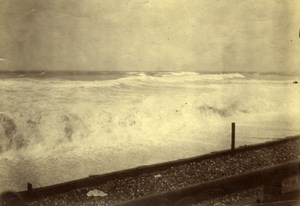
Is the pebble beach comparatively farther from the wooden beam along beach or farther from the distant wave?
the distant wave

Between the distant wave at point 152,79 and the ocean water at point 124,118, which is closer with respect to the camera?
the ocean water at point 124,118

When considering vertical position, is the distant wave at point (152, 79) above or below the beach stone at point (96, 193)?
above

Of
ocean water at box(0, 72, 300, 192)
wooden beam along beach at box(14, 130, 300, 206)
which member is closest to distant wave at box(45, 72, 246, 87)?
ocean water at box(0, 72, 300, 192)

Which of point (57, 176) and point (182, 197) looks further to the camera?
point (57, 176)

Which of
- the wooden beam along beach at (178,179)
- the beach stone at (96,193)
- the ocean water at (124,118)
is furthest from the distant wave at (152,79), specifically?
the beach stone at (96,193)

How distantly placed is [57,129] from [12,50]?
1.03 metres

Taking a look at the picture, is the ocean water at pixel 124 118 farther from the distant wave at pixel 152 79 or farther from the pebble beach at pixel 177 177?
the pebble beach at pixel 177 177

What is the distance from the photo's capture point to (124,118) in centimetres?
381

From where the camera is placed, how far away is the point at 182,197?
284cm

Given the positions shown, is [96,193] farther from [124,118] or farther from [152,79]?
[152,79]

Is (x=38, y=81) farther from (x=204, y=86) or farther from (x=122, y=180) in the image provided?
(x=204, y=86)

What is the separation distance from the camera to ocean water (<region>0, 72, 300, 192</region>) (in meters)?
3.36

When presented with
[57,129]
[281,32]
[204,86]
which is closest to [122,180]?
[57,129]

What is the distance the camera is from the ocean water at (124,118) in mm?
3355
